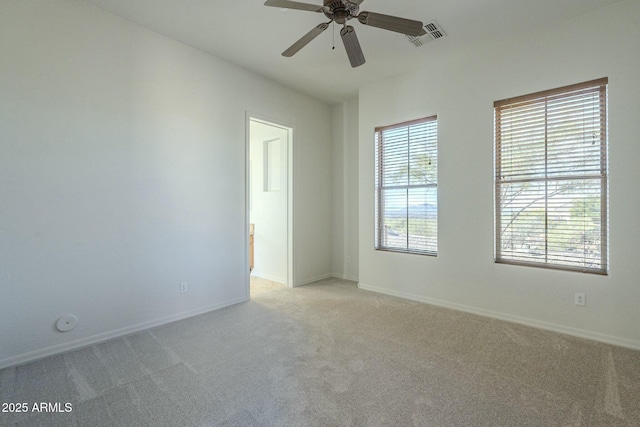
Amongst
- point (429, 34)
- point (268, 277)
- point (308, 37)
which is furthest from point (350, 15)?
point (268, 277)

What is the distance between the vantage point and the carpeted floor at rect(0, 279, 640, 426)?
1.78m

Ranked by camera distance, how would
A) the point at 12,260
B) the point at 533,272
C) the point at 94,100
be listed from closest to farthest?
the point at 12,260, the point at 94,100, the point at 533,272

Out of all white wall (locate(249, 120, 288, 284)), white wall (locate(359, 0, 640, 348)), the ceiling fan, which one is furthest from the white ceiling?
white wall (locate(249, 120, 288, 284))

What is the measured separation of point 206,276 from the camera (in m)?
3.58

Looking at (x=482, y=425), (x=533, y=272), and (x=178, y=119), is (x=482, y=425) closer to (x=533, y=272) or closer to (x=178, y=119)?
(x=533, y=272)

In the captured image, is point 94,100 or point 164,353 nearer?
point 164,353

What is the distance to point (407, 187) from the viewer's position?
13.5 feet

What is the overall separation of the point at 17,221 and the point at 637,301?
5.17m

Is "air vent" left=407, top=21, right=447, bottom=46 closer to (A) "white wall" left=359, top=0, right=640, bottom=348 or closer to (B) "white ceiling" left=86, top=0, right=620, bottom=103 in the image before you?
(B) "white ceiling" left=86, top=0, right=620, bottom=103

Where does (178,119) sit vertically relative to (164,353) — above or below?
above

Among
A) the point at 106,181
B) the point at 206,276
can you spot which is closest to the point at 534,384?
the point at 206,276

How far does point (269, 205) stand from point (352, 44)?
3200 millimetres

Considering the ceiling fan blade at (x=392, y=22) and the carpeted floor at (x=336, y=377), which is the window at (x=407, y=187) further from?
the ceiling fan blade at (x=392, y=22)

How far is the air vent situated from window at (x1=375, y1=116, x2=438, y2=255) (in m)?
0.93
